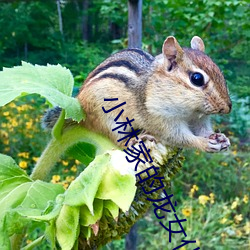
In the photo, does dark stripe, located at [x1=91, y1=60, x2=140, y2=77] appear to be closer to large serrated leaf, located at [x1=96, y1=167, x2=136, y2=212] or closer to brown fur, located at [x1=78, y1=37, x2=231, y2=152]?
brown fur, located at [x1=78, y1=37, x2=231, y2=152]

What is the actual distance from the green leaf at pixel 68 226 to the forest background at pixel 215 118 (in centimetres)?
87

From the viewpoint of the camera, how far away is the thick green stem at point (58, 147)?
60 centimetres

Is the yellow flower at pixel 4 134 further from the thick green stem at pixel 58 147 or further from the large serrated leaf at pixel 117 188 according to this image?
the large serrated leaf at pixel 117 188

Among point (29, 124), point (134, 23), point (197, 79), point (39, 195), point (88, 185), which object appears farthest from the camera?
point (29, 124)

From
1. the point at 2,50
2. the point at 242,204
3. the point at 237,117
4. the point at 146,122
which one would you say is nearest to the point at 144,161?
the point at 146,122

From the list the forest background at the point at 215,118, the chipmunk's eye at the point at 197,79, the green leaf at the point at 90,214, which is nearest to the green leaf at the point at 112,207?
the green leaf at the point at 90,214

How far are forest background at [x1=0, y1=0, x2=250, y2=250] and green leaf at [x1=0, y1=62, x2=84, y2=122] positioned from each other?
2.22ft

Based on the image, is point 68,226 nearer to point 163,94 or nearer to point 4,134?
point 163,94

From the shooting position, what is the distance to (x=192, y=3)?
212cm

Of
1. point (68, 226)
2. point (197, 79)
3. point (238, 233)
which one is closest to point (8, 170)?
point (68, 226)

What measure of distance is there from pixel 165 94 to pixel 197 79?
76mm

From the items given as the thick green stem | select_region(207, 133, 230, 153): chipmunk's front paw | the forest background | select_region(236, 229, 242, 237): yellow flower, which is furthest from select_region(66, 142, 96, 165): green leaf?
select_region(236, 229, 242, 237): yellow flower

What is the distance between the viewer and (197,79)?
69cm

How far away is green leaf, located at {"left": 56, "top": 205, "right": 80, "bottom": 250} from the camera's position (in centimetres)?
45
